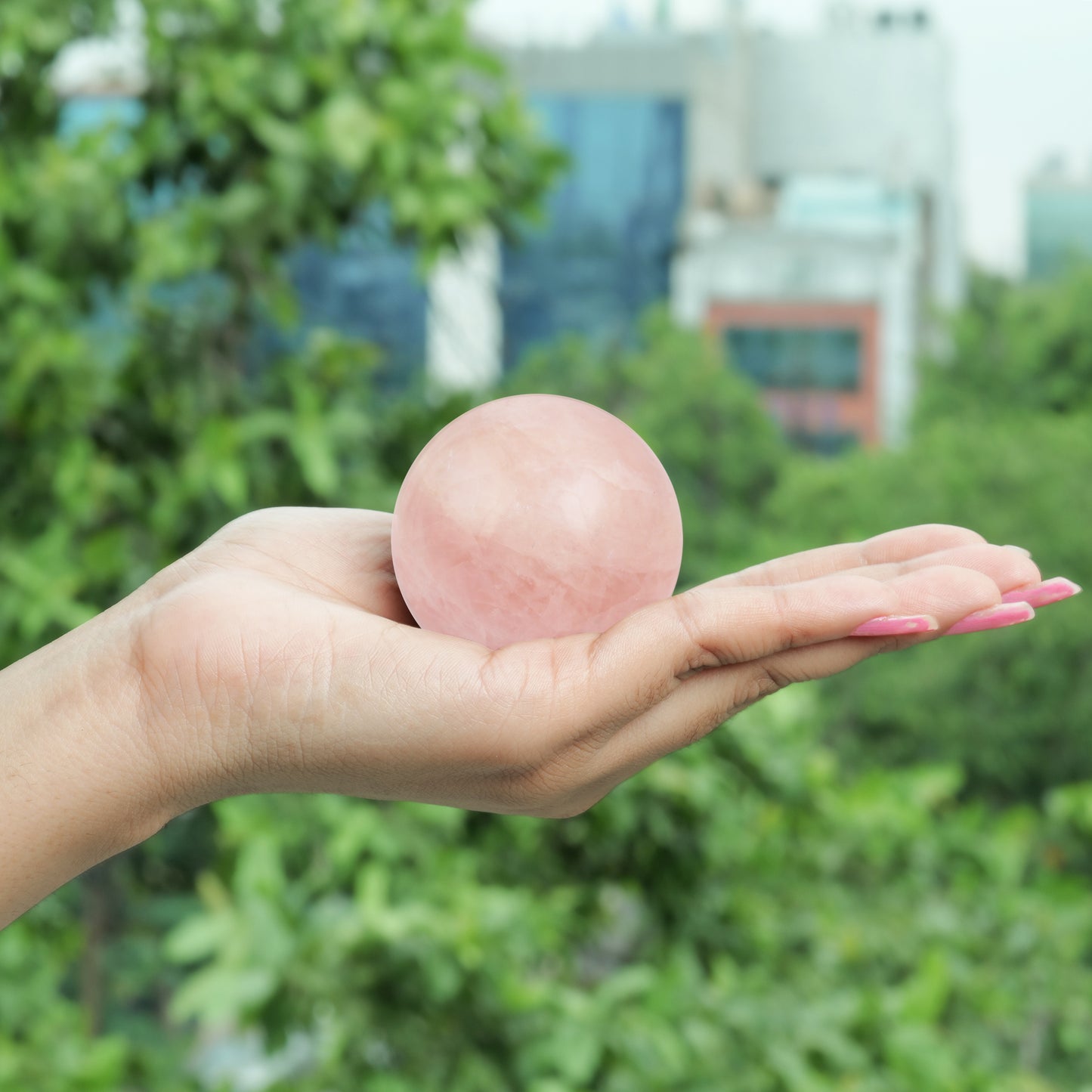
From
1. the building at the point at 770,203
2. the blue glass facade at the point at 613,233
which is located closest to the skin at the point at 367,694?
the building at the point at 770,203

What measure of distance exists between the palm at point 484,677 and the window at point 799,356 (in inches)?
1024

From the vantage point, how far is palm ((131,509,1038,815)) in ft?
3.16

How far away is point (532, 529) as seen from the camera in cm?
109

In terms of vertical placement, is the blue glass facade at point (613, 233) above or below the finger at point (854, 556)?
below

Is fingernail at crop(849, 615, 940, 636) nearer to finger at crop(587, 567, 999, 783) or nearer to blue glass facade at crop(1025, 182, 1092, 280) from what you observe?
finger at crop(587, 567, 999, 783)

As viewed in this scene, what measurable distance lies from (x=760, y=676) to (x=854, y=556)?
0.20 m

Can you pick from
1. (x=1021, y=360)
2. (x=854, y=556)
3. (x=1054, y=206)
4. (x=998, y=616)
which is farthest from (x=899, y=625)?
(x=1054, y=206)

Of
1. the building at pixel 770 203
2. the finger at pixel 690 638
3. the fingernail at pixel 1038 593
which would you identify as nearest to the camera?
the finger at pixel 690 638

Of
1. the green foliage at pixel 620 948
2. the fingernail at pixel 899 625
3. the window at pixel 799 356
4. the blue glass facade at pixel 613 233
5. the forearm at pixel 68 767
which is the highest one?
the fingernail at pixel 899 625

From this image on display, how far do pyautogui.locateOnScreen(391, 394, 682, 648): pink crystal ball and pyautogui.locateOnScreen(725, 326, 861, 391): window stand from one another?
2591cm

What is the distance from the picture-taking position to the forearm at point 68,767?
3.37 feet

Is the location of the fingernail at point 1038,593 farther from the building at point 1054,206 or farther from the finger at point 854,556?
the building at point 1054,206

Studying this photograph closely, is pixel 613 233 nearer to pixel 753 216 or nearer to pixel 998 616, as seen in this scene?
pixel 753 216

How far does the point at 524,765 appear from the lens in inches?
40.4
